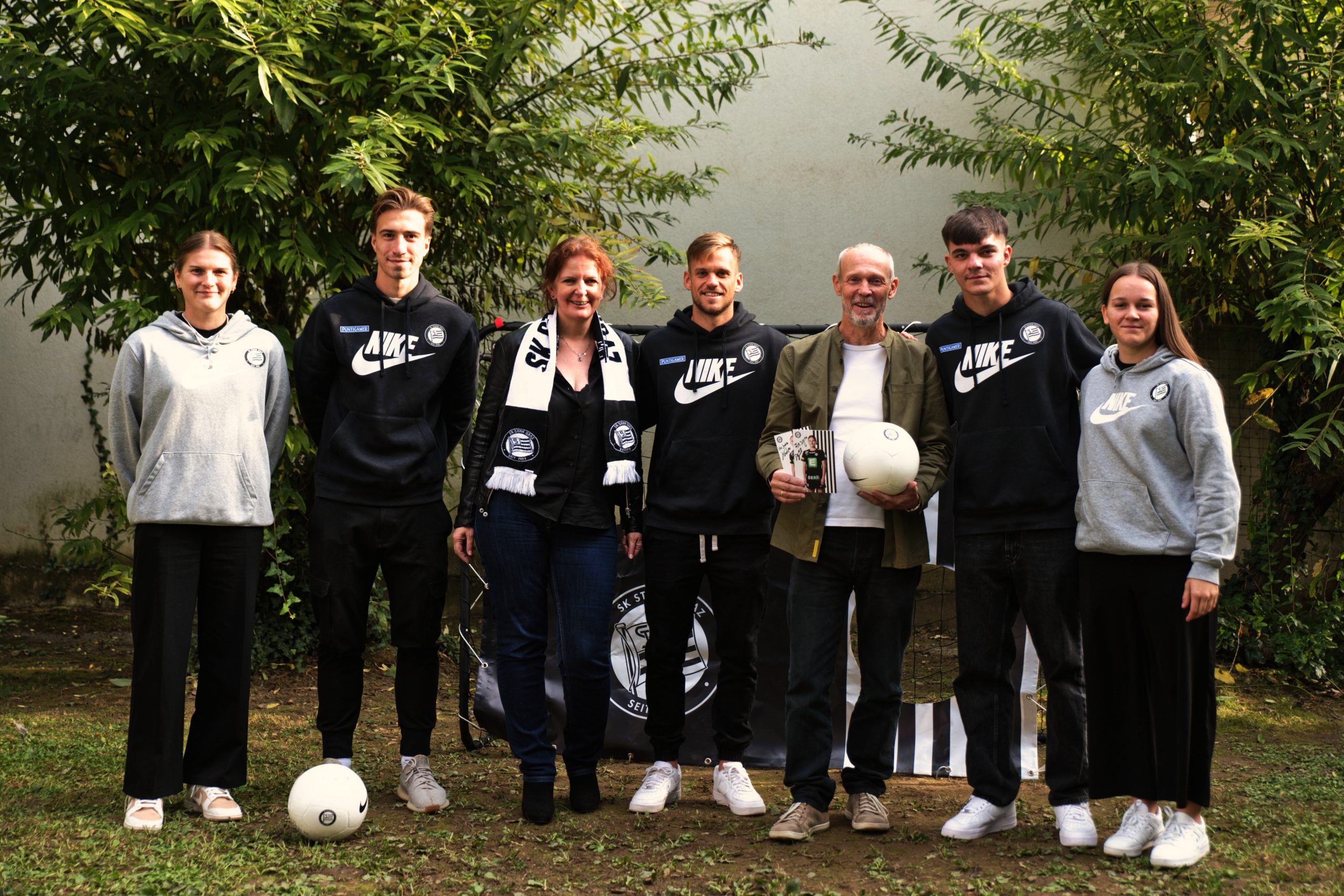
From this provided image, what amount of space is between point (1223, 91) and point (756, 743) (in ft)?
12.7

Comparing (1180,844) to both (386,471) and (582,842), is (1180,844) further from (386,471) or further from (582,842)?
(386,471)

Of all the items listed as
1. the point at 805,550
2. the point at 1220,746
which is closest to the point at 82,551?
the point at 805,550

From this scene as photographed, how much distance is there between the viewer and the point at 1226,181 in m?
5.06

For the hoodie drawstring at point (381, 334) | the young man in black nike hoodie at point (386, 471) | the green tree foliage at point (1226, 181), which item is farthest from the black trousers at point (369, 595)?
the green tree foliage at point (1226, 181)

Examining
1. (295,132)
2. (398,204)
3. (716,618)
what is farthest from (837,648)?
(295,132)

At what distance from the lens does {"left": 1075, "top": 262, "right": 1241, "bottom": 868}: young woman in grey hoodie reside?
3.06 metres

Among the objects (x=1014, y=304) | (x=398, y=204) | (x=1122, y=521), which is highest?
(x=398, y=204)

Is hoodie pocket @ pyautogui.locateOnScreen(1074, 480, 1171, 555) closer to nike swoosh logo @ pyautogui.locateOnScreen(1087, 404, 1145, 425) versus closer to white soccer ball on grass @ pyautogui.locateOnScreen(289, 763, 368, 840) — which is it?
nike swoosh logo @ pyautogui.locateOnScreen(1087, 404, 1145, 425)

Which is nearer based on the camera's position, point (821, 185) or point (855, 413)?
point (855, 413)

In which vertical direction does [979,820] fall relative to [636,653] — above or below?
below

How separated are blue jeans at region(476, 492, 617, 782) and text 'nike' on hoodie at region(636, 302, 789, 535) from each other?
275 millimetres

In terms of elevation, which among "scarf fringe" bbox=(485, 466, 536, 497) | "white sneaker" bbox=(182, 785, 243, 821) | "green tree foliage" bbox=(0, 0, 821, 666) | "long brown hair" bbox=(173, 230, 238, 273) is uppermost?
"green tree foliage" bbox=(0, 0, 821, 666)

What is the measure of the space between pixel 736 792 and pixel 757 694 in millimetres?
713


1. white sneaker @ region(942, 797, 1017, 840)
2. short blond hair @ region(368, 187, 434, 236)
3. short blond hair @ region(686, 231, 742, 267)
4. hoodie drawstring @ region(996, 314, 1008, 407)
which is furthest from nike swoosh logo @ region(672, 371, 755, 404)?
white sneaker @ region(942, 797, 1017, 840)
